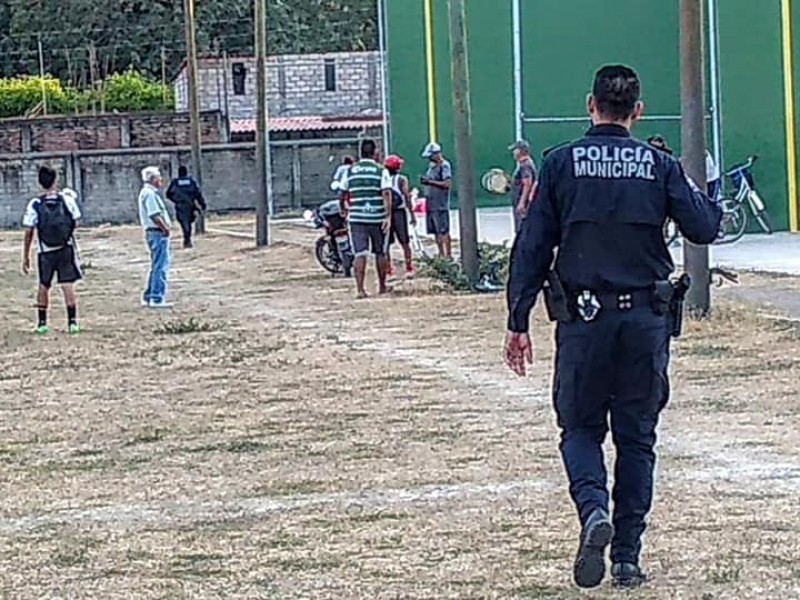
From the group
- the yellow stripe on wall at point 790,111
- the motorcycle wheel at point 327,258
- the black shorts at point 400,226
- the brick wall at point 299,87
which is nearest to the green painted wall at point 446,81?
the yellow stripe on wall at point 790,111

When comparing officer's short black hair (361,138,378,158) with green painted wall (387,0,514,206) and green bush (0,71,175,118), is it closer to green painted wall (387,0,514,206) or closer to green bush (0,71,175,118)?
green painted wall (387,0,514,206)

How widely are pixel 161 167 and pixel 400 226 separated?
1295 inches

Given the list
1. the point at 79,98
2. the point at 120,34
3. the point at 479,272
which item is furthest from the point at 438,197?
the point at 120,34

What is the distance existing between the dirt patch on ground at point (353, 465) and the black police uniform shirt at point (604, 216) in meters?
1.15

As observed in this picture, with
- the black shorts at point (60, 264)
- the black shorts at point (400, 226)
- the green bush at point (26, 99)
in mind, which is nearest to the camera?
the black shorts at point (60, 264)

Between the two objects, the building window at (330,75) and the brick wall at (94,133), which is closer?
the brick wall at (94,133)

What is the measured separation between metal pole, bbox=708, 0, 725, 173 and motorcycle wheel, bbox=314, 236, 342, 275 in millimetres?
8799

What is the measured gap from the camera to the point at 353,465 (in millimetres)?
10117

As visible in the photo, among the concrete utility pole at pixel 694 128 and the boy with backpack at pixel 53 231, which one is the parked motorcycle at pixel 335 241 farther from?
the concrete utility pole at pixel 694 128

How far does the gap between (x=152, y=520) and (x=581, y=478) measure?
2.77 m

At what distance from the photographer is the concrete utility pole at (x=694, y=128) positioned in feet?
54.1

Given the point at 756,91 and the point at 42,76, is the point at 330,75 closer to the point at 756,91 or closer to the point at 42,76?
the point at 42,76

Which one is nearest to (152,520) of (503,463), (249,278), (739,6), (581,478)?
(503,463)

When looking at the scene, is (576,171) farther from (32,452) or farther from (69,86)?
(69,86)
